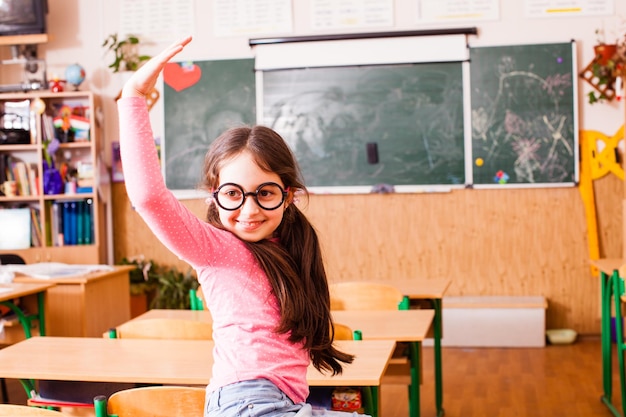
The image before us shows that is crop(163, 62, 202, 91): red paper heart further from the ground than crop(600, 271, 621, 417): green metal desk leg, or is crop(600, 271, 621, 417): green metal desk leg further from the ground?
crop(163, 62, 202, 91): red paper heart

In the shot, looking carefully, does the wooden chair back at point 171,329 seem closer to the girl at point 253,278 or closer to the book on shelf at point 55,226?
the girl at point 253,278

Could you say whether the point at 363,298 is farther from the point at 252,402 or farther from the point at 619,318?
the point at 252,402

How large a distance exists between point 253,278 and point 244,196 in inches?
5.8

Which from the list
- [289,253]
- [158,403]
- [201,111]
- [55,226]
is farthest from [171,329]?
[55,226]

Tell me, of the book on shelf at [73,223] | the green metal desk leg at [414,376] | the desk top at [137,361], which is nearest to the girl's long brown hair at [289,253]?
the desk top at [137,361]

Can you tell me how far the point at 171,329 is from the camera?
280 cm

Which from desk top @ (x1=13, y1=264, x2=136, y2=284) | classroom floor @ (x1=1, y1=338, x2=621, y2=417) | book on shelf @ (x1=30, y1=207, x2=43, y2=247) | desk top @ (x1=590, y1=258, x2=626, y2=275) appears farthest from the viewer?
book on shelf @ (x1=30, y1=207, x2=43, y2=247)

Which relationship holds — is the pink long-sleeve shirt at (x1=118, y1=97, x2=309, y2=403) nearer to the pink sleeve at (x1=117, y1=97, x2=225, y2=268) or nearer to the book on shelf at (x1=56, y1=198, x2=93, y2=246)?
the pink sleeve at (x1=117, y1=97, x2=225, y2=268)

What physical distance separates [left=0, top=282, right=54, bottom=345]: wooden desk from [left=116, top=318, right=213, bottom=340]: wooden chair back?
139 centimetres

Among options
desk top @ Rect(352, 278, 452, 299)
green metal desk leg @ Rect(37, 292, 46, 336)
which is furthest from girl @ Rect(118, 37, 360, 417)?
green metal desk leg @ Rect(37, 292, 46, 336)

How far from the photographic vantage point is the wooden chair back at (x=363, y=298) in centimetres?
351

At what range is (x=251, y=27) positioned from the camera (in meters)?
6.25

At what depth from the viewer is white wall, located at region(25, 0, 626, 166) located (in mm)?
5852

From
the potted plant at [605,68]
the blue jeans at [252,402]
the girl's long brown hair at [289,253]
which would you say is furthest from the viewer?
the potted plant at [605,68]
